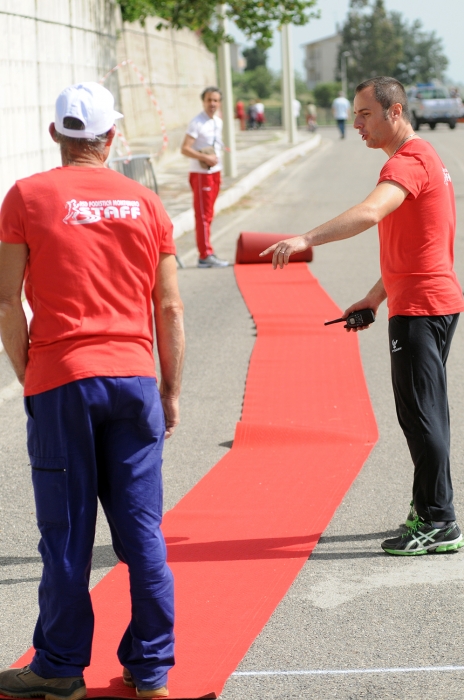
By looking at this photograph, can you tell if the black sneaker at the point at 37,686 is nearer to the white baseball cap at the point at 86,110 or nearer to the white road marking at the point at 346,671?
the white road marking at the point at 346,671

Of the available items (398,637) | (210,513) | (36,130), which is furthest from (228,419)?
(36,130)

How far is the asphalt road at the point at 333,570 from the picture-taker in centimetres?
329

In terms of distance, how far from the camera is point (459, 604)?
378 centimetres

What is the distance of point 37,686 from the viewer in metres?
3.07

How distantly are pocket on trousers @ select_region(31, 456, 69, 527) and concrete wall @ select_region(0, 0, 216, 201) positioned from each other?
803cm

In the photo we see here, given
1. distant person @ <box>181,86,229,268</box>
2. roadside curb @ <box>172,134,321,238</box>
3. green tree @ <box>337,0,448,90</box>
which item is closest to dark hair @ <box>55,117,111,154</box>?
distant person @ <box>181,86,229,268</box>

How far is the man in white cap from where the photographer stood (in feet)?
9.51

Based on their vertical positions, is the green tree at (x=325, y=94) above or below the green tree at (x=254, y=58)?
below

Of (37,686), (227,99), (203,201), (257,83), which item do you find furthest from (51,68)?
(257,83)

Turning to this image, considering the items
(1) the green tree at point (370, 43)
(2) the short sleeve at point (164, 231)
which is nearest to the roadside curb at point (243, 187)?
(2) the short sleeve at point (164, 231)

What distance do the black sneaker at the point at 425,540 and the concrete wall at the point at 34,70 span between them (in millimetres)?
7752

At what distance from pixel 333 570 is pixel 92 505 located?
1.55 meters

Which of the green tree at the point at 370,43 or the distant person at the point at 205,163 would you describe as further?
the green tree at the point at 370,43

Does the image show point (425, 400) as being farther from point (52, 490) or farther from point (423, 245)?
point (52, 490)
